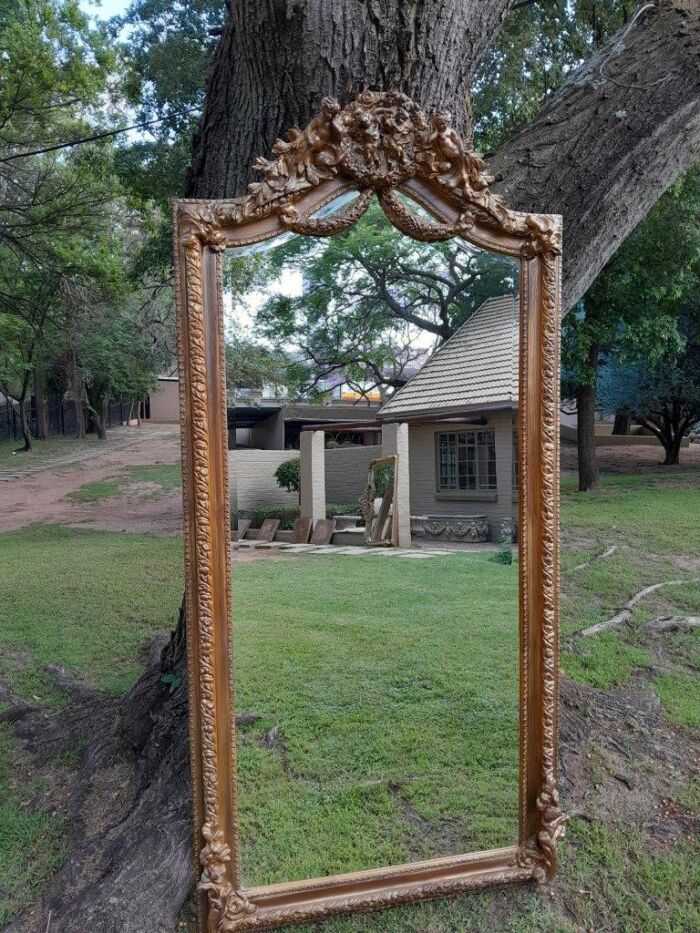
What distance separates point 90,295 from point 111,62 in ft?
7.35

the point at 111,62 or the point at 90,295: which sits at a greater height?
the point at 111,62

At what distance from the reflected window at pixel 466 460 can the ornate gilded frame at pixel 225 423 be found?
116 mm

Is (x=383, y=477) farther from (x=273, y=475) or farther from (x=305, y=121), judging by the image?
(x=305, y=121)

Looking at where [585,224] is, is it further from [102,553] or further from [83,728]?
[102,553]

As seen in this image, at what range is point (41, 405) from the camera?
457 inches

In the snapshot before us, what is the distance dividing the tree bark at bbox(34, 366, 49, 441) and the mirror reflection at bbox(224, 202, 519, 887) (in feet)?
30.6

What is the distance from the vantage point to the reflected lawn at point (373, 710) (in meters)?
2.26

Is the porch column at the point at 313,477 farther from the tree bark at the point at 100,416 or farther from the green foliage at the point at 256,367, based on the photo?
the tree bark at the point at 100,416

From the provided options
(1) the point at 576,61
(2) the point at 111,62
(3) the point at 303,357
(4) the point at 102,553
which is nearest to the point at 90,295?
(2) the point at 111,62

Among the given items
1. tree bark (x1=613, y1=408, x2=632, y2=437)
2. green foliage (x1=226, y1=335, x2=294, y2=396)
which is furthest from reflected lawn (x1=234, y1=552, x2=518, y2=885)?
tree bark (x1=613, y1=408, x2=632, y2=437)

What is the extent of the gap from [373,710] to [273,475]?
804mm

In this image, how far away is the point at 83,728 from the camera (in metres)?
3.41

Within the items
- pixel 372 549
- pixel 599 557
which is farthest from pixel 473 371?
pixel 599 557

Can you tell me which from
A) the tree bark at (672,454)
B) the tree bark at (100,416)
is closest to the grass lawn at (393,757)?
the tree bark at (672,454)
